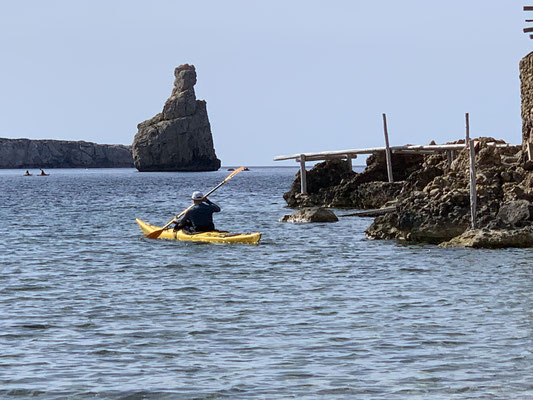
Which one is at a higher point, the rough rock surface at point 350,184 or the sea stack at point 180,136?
the sea stack at point 180,136

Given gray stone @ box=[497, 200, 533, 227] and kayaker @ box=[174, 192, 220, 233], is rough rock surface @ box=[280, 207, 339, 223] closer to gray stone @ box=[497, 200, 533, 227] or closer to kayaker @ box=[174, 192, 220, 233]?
kayaker @ box=[174, 192, 220, 233]

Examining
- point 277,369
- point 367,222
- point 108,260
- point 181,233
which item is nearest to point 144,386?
point 277,369

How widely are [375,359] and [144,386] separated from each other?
2.47 metres

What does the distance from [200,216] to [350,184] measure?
15969mm

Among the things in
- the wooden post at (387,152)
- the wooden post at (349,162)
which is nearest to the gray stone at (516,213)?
the wooden post at (387,152)

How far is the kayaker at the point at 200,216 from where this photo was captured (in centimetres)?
2269

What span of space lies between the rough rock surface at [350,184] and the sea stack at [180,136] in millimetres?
110937

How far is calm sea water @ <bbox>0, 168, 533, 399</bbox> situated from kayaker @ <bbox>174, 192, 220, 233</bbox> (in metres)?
0.69

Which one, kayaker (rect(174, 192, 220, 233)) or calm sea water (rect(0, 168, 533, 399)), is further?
kayaker (rect(174, 192, 220, 233))

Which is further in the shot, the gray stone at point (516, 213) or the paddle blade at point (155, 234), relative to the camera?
the paddle blade at point (155, 234)

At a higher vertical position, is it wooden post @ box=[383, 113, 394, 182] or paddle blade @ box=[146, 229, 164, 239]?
wooden post @ box=[383, 113, 394, 182]

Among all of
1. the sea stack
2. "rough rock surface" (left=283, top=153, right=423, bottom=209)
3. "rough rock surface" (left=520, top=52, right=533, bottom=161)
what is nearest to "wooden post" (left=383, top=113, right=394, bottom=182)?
"rough rock surface" (left=283, top=153, right=423, bottom=209)

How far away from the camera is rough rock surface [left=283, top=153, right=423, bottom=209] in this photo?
118 feet

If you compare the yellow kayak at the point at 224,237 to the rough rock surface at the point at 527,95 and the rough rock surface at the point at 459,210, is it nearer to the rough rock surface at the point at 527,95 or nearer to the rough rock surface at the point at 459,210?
the rough rock surface at the point at 459,210
